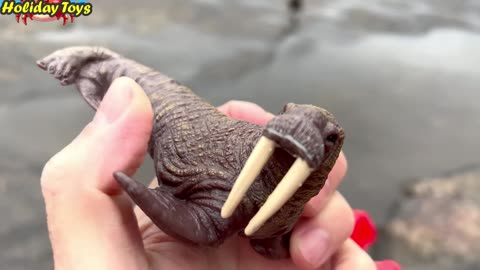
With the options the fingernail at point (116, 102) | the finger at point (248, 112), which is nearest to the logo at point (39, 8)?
the finger at point (248, 112)

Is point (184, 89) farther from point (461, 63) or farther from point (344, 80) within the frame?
point (461, 63)

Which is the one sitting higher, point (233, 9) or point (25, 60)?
point (233, 9)

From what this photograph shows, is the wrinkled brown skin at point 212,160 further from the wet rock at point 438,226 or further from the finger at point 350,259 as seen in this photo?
the wet rock at point 438,226

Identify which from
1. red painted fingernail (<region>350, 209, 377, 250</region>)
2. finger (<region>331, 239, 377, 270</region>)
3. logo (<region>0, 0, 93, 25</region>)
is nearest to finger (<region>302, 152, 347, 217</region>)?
finger (<region>331, 239, 377, 270</region>)

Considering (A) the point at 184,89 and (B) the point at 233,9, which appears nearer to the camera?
(A) the point at 184,89

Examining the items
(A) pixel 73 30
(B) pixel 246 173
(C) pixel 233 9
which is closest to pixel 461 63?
(C) pixel 233 9

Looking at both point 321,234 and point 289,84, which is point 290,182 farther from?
point 289,84

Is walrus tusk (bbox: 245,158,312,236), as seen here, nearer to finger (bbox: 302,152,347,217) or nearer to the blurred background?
finger (bbox: 302,152,347,217)
